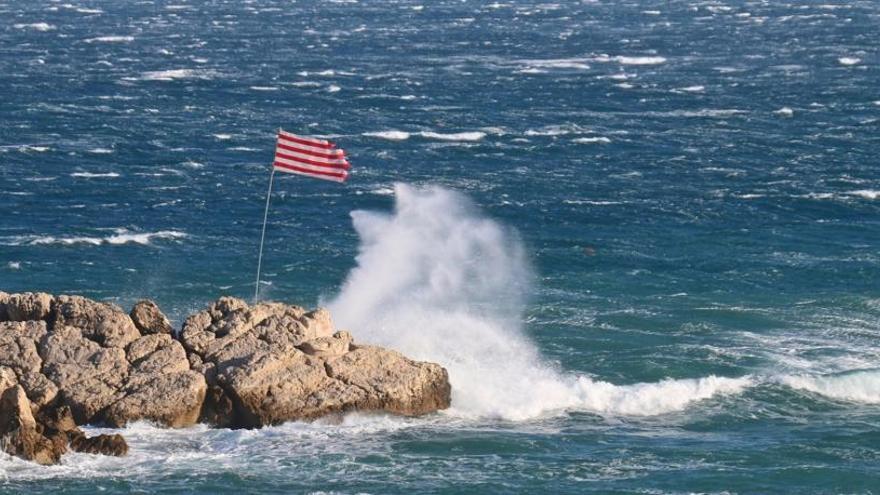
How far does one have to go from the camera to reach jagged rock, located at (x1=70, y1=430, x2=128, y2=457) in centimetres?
4253

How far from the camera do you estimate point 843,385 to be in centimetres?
5031

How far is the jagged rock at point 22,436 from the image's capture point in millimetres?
41875

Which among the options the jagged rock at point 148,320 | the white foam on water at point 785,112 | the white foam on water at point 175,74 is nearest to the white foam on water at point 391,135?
the white foam on water at point 785,112

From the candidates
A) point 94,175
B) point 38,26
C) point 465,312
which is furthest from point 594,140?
point 38,26

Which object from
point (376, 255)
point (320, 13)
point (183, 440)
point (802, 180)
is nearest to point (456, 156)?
point (802, 180)

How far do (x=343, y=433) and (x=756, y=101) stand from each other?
7039 centimetres


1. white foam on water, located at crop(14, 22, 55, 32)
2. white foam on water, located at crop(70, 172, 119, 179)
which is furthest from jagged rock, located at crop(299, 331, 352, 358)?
white foam on water, located at crop(14, 22, 55, 32)

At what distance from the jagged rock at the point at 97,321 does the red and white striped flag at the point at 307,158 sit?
710 cm

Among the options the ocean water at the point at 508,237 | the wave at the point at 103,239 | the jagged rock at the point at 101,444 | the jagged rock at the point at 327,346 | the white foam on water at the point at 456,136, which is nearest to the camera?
the jagged rock at the point at 101,444

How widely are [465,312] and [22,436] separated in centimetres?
2150

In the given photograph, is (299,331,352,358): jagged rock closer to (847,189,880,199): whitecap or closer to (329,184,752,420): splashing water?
(329,184,752,420): splashing water

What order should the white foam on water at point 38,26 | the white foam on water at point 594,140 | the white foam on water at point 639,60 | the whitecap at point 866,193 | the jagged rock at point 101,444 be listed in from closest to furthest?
the jagged rock at point 101,444 → the whitecap at point 866,193 → the white foam on water at point 594,140 → the white foam on water at point 639,60 → the white foam on water at point 38,26

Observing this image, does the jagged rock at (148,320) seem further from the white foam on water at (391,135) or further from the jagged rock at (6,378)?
the white foam on water at (391,135)

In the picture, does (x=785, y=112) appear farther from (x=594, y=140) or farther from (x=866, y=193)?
(x=866, y=193)
